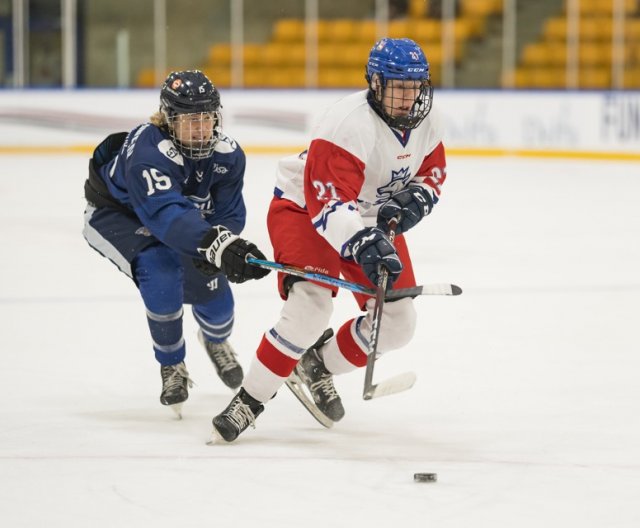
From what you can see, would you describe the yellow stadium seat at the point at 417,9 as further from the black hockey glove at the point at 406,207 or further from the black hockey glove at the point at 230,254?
the black hockey glove at the point at 230,254

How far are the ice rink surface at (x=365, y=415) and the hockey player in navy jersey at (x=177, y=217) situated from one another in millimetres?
219

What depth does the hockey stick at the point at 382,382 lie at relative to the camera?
2.83m

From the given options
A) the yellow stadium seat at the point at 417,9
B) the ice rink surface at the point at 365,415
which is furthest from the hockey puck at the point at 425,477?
the yellow stadium seat at the point at 417,9

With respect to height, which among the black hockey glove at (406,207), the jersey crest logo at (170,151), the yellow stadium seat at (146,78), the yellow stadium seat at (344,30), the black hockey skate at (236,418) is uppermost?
the yellow stadium seat at (344,30)

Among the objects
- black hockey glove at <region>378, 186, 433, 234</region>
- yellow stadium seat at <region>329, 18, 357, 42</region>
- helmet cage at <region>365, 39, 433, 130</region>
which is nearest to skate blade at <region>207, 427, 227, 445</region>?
black hockey glove at <region>378, 186, 433, 234</region>

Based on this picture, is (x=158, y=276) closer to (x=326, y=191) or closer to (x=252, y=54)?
(x=326, y=191)

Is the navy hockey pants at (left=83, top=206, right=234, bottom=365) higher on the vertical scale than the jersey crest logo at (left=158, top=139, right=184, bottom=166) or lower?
lower

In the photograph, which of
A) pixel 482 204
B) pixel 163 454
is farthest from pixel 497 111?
pixel 163 454

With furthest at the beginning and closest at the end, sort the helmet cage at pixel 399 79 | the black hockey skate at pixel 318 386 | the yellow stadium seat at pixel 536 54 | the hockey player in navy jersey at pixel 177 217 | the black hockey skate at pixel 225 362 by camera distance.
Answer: the yellow stadium seat at pixel 536 54 < the black hockey skate at pixel 225 362 < the black hockey skate at pixel 318 386 < the hockey player in navy jersey at pixel 177 217 < the helmet cage at pixel 399 79

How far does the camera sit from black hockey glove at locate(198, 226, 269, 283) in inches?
115

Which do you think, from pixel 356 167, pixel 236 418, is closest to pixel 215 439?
pixel 236 418

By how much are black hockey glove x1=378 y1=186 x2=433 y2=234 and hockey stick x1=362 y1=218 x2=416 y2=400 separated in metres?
0.19

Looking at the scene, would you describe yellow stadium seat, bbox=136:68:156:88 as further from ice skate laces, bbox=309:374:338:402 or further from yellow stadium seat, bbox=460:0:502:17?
ice skate laces, bbox=309:374:338:402

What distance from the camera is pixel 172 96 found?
3066mm
